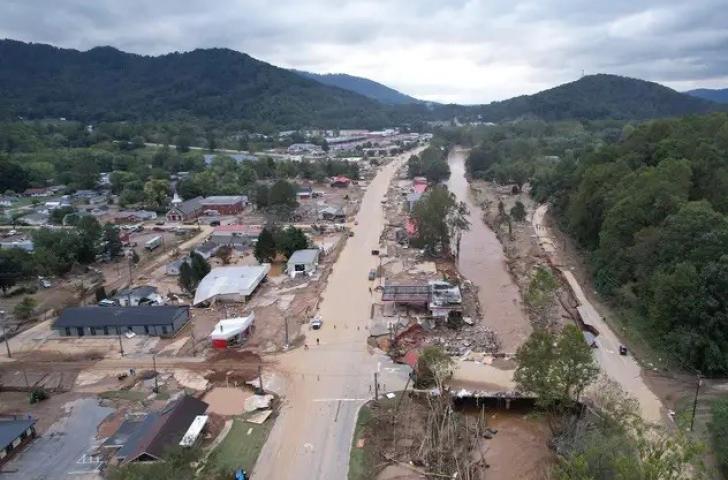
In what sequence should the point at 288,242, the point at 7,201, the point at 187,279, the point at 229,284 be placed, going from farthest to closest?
1. the point at 7,201
2. the point at 288,242
3. the point at 187,279
4. the point at 229,284

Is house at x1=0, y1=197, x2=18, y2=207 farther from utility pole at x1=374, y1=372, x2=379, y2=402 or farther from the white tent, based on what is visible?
utility pole at x1=374, y1=372, x2=379, y2=402

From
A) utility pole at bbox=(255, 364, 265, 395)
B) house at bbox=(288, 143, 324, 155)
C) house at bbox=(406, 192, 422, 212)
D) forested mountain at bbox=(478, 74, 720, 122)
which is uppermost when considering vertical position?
forested mountain at bbox=(478, 74, 720, 122)

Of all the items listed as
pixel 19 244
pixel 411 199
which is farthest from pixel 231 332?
pixel 411 199

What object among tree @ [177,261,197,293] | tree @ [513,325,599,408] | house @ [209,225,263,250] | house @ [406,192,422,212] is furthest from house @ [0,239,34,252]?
tree @ [513,325,599,408]

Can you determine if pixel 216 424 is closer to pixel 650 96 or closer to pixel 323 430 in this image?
pixel 323 430

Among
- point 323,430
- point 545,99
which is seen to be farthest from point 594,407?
point 545,99

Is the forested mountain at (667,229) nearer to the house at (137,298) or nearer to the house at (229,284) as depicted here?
the house at (229,284)

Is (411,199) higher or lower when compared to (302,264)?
higher

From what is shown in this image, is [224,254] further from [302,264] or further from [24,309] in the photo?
[24,309]
